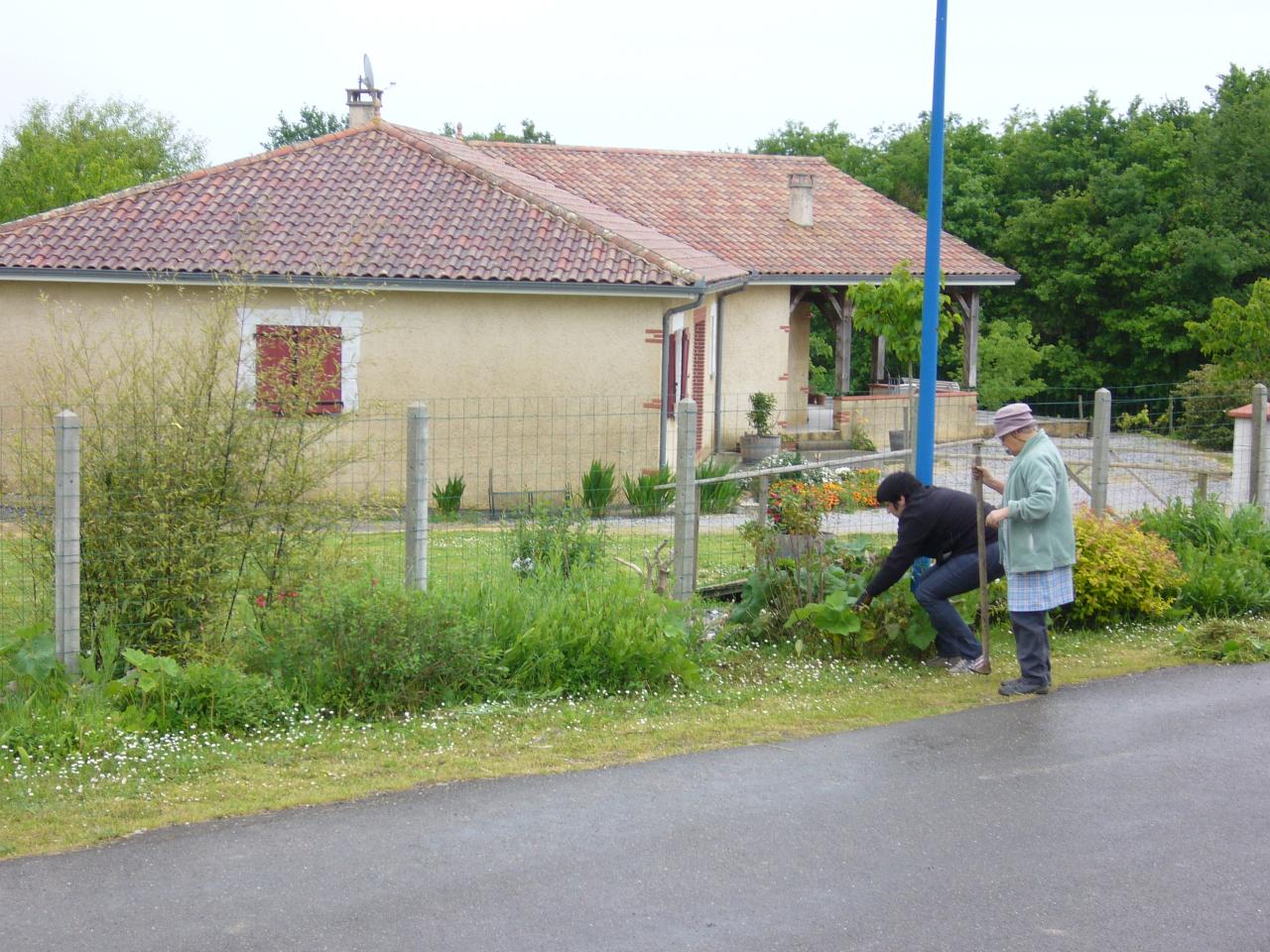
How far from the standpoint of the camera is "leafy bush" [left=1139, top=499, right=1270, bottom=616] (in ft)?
33.0

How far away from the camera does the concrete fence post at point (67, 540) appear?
6809mm

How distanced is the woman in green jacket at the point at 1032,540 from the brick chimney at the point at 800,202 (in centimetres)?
2213

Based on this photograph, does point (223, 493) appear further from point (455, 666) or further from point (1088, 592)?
point (1088, 592)

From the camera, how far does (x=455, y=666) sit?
7.34 m

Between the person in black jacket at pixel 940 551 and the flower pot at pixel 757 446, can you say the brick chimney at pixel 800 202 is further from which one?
the person in black jacket at pixel 940 551

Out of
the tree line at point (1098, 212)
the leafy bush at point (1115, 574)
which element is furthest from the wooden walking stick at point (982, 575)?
the tree line at point (1098, 212)

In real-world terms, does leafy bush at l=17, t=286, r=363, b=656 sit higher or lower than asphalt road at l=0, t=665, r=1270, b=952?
higher

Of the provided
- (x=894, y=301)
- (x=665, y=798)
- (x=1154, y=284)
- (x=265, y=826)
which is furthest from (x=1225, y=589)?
(x=1154, y=284)

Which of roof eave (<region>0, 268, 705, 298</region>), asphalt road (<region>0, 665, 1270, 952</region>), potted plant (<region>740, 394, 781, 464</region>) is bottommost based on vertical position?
asphalt road (<region>0, 665, 1270, 952</region>)

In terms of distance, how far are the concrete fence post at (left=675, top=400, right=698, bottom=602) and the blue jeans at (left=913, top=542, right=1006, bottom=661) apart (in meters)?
1.38

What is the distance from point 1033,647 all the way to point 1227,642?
6.12 ft

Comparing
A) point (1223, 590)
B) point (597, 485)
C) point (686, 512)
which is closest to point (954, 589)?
point (686, 512)

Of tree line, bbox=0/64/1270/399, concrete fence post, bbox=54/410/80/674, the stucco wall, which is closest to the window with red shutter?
concrete fence post, bbox=54/410/80/674

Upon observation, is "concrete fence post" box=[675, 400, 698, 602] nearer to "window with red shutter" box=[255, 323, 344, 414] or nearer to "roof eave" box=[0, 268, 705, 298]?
"window with red shutter" box=[255, 323, 344, 414]
